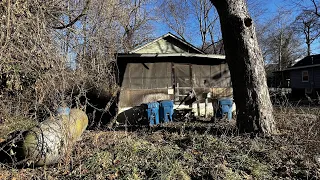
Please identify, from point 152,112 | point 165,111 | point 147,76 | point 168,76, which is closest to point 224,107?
point 165,111

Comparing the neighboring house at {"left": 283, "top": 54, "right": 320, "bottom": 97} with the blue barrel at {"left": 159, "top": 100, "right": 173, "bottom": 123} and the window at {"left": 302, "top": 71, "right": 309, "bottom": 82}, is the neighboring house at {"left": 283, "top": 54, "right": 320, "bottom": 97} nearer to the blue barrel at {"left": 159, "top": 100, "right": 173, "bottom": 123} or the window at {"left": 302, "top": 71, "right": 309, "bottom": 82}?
the window at {"left": 302, "top": 71, "right": 309, "bottom": 82}

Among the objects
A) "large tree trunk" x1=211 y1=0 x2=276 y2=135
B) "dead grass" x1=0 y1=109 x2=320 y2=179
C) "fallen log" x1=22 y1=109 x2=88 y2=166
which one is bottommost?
"dead grass" x1=0 y1=109 x2=320 y2=179

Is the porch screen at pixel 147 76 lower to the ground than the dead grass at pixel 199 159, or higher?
A: higher

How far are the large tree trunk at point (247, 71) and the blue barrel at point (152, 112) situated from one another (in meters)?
4.32

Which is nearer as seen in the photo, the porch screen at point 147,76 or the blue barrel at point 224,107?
the blue barrel at point 224,107

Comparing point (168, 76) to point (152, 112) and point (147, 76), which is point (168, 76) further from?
point (152, 112)

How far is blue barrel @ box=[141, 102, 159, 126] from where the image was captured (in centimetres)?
966

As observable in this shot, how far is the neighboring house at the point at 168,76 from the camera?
36.6 feet

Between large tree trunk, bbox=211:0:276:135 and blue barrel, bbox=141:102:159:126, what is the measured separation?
4.32 m

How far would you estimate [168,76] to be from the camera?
11734 mm

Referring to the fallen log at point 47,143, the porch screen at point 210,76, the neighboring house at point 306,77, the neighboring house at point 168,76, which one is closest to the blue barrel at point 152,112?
the neighboring house at point 168,76

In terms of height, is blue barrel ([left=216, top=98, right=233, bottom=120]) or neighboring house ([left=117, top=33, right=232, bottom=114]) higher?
neighboring house ([left=117, top=33, right=232, bottom=114])

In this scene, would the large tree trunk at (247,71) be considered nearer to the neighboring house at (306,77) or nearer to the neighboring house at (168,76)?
the neighboring house at (168,76)

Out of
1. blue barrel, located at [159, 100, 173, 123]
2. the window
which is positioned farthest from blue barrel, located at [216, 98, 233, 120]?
the window
